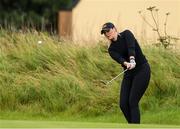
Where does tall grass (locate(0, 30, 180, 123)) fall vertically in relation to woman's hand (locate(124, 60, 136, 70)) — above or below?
below

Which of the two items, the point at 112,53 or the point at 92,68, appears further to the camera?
the point at 92,68

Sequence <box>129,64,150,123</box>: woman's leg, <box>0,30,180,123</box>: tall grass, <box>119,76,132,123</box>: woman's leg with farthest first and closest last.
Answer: <box>0,30,180,123</box>: tall grass < <box>119,76,132,123</box>: woman's leg < <box>129,64,150,123</box>: woman's leg

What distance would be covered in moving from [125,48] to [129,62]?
23cm

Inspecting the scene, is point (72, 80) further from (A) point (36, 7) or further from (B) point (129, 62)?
(A) point (36, 7)

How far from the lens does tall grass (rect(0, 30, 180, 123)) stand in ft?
46.6

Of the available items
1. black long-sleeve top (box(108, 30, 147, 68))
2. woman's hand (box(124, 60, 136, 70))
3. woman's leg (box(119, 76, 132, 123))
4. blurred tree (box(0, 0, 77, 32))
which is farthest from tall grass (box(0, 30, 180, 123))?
blurred tree (box(0, 0, 77, 32))

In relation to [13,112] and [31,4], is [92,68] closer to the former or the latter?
[13,112]

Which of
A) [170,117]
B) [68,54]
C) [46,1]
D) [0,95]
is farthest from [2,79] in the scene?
[46,1]

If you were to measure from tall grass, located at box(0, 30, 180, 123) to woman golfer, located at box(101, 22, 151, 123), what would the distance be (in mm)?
2569

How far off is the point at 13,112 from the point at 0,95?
0.43 meters

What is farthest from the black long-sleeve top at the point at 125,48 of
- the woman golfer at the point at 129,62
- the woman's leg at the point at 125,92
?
the woman's leg at the point at 125,92

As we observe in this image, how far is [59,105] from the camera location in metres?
14.4

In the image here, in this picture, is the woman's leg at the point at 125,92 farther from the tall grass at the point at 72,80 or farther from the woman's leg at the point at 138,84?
the tall grass at the point at 72,80

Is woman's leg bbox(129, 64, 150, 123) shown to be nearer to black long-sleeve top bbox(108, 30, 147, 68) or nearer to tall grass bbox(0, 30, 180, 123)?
black long-sleeve top bbox(108, 30, 147, 68)
